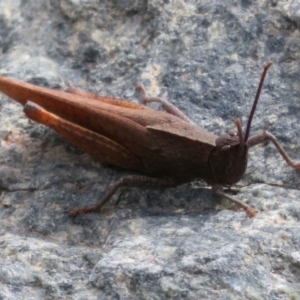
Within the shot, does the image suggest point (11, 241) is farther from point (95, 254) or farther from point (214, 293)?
point (214, 293)

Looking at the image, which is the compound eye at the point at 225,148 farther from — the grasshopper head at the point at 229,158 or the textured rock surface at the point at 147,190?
the textured rock surface at the point at 147,190

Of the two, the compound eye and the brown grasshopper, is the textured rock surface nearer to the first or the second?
the brown grasshopper

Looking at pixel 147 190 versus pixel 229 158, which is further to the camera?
pixel 147 190

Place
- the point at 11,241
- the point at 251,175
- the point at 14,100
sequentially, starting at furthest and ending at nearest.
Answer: the point at 14,100
the point at 251,175
the point at 11,241

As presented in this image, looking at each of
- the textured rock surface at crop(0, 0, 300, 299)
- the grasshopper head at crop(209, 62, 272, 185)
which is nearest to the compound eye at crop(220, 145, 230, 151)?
the grasshopper head at crop(209, 62, 272, 185)

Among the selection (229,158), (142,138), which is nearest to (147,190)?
(142,138)

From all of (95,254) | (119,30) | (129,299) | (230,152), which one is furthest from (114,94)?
(129,299)

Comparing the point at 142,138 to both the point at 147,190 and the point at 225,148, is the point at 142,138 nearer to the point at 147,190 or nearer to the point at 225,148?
the point at 147,190
